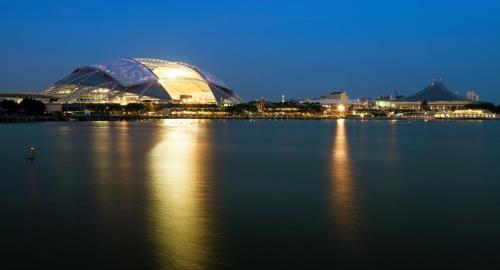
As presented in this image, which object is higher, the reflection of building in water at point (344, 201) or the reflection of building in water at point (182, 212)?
the reflection of building in water at point (182, 212)

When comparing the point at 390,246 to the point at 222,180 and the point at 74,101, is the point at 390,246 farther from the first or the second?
the point at 74,101

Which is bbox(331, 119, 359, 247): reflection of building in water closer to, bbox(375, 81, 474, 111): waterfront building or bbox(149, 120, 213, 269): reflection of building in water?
bbox(149, 120, 213, 269): reflection of building in water

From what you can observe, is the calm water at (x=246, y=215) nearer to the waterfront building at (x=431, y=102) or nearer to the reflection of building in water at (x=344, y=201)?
the reflection of building in water at (x=344, y=201)

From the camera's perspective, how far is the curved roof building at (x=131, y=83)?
85125 millimetres

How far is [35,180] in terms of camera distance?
659 inches

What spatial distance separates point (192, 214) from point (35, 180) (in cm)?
680

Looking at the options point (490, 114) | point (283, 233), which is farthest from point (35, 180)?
point (490, 114)

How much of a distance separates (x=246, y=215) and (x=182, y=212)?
1.24m

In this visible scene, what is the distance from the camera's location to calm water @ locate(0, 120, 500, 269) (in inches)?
346

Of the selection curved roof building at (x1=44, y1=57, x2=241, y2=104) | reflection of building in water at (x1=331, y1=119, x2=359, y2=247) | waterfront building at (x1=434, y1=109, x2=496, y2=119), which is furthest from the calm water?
waterfront building at (x1=434, y1=109, x2=496, y2=119)

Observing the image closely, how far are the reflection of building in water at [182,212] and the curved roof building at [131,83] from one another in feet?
212

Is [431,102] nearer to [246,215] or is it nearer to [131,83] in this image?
[131,83]

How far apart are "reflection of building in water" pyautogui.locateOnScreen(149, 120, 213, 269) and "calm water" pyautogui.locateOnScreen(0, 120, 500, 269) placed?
3cm

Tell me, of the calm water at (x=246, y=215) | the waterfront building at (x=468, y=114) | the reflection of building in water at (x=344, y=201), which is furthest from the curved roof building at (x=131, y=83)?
the reflection of building in water at (x=344, y=201)
